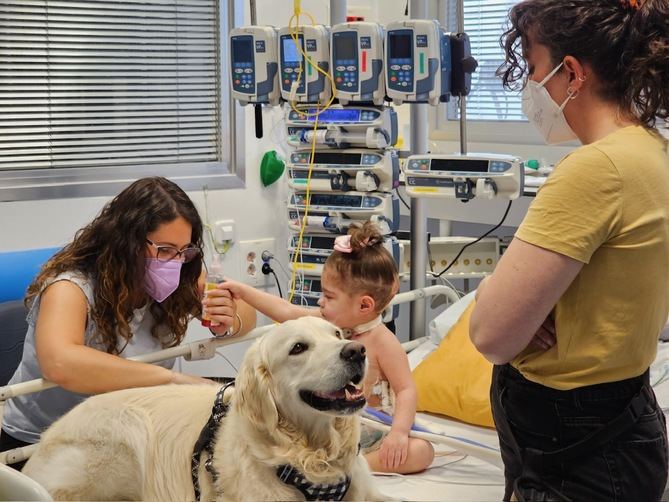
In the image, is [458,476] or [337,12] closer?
[458,476]

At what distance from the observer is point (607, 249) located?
56.6 inches

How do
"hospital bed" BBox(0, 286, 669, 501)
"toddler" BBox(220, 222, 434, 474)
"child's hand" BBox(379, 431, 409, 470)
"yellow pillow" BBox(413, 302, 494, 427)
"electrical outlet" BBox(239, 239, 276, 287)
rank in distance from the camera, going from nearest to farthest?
"hospital bed" BBox(0, 286, 669, 501) < "child's hand" BBox(379, 431, 409, 470) < "toddler" BBox(220, 222, 434, 474) < "yellow pillow" BBox(413, 302, 494, 427) < "electrical outlet" BBox(239, 239, 276, 287)

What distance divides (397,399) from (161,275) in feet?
2.43

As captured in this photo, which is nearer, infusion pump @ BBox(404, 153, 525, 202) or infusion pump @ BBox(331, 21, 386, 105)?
infusion pump @ BBox(404, 153, 525, 202)

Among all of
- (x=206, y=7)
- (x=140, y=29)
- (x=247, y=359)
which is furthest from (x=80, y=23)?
(x=247, y=359)

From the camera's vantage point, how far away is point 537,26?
154cm

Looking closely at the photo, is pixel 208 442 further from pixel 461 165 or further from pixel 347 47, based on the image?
pixel 347 47

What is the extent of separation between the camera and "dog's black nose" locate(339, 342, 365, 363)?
166 centimetres

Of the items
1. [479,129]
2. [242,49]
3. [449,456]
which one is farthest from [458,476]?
[479,129]

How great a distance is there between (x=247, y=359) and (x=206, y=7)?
9.99 feet

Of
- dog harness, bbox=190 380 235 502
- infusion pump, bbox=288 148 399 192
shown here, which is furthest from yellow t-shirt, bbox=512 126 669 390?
infusion pump, bbox=288 148 399 192

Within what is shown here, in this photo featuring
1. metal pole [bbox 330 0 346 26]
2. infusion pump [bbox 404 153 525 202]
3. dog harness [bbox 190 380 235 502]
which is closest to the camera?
dog harness [bbox 190 380 235 502]

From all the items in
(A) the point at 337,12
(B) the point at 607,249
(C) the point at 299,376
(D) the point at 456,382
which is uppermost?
(A) the point at 337,12

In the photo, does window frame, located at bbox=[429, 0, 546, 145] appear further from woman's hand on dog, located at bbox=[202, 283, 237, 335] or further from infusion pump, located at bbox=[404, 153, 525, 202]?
woman's hand on dog, located at bbox=[202, 283, 237, 335]
